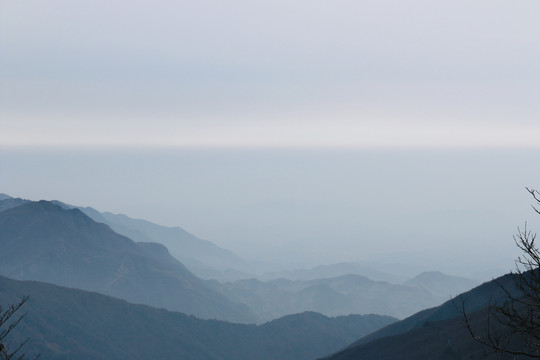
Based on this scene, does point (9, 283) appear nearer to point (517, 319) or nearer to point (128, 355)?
point (128, 355)

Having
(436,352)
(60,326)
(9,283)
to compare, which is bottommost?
(436,352)

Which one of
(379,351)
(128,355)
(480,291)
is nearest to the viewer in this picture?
(379,351)

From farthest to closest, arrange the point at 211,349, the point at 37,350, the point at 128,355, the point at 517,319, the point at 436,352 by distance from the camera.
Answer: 1. the point at 211,349
2. the point at 128,355
3. the point at 37,350
4. the point at 436,352
5. the point at 517,319

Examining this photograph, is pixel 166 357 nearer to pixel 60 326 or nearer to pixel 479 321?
pixel 60 326

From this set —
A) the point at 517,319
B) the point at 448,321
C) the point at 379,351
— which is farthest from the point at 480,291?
the point at 517,319

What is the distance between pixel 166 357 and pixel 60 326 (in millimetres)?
35978

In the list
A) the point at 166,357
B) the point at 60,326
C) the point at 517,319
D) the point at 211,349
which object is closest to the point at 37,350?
the point at 60,326

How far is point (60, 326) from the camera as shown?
184m

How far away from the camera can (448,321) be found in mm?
118625

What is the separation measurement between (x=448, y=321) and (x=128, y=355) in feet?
350

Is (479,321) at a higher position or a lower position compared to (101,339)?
lower

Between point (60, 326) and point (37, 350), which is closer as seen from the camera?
point (37, 350)

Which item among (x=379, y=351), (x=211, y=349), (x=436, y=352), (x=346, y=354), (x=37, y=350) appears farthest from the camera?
(x=211, y=349)

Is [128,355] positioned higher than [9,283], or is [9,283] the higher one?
[9,283]
